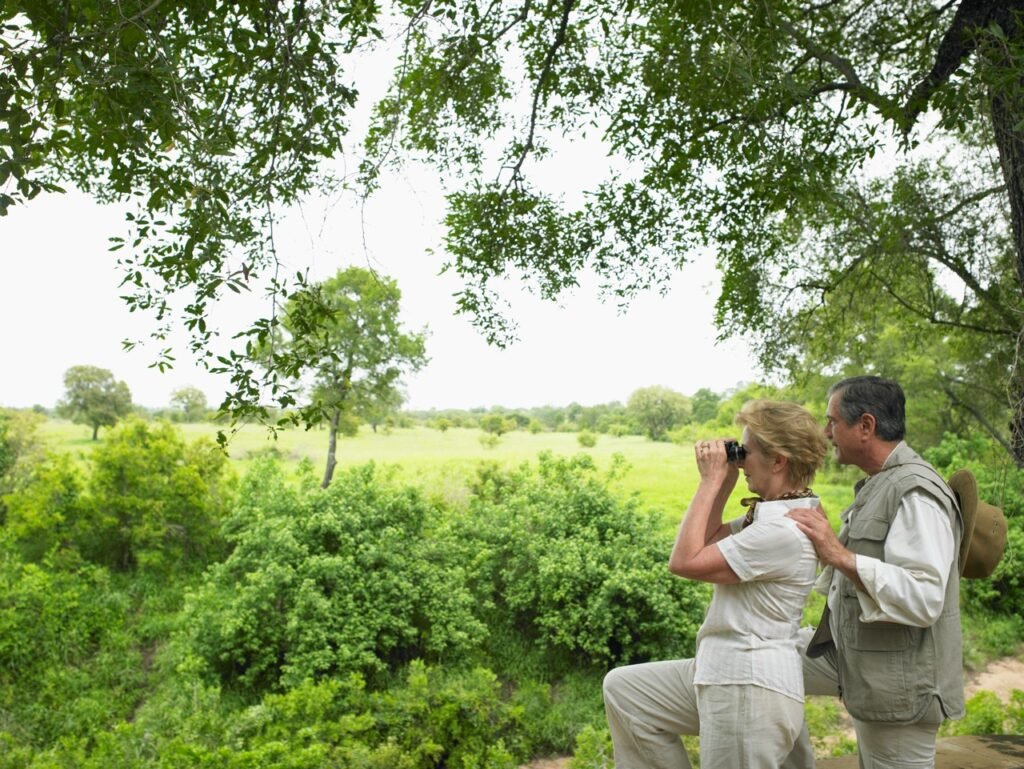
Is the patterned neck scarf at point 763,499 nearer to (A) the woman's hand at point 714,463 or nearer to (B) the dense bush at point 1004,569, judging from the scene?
(A) the woman's hand at point 714,463

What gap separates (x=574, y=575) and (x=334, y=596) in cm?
251

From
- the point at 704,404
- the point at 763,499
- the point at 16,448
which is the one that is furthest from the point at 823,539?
the point at 704,404

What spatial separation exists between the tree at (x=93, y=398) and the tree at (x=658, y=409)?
9682 millimetres

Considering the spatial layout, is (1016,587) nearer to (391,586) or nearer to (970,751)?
(391,586)

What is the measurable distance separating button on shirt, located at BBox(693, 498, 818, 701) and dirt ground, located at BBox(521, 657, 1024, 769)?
735cm

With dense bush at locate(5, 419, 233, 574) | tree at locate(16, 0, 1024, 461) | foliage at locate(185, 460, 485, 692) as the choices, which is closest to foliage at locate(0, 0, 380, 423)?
tree at locate(16, 0, 1024, 461)

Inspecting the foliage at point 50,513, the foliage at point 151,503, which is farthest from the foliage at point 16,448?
the foliage at point 151,503

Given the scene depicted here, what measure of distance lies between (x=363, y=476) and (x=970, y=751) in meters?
7.30

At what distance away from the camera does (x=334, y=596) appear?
8477 mm

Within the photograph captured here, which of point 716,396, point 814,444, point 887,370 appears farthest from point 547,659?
point 716,396

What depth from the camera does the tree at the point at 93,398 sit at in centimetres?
1468

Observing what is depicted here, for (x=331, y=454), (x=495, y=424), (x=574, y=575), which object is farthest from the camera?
(x=495, y=424)

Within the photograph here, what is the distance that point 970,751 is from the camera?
3.53 meters

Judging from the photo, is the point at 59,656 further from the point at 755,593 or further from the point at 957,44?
the point at 957,44
